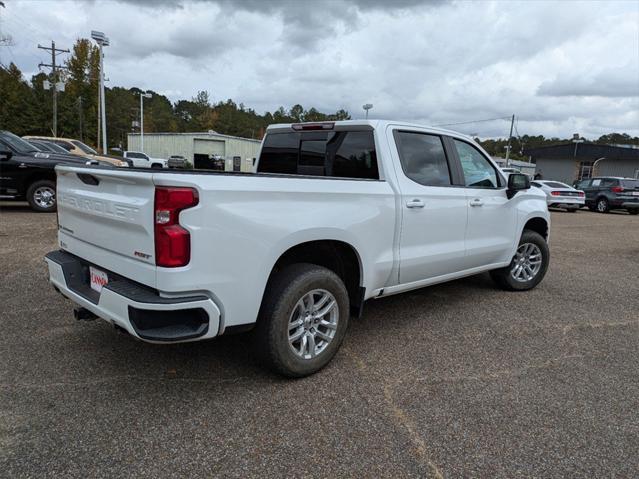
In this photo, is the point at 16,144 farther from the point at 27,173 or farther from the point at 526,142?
the point at 526,142

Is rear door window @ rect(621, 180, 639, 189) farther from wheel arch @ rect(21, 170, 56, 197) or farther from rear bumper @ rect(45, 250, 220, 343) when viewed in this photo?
rear bumper @ rect(45, 250, 220, 343)

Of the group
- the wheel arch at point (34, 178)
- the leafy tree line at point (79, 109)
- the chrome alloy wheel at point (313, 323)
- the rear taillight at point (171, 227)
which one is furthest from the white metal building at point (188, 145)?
the rear taillight at point (171, 227)

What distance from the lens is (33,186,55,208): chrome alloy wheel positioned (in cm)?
1016

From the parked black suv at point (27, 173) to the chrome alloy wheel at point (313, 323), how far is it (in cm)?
873

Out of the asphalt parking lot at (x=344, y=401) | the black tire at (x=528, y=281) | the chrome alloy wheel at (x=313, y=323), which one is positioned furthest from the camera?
the black tire at (x=528, y=281)

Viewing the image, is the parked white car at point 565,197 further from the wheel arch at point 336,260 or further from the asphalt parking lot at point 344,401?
the wheel arch at point 336,260

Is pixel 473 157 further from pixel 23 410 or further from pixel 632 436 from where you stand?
pixel 23 410

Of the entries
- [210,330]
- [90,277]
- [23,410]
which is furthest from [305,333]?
[23,410]

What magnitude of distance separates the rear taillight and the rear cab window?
5.87 feet

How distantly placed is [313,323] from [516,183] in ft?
9.87

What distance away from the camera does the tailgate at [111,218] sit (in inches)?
96.7

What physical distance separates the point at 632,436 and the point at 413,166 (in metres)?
2.43

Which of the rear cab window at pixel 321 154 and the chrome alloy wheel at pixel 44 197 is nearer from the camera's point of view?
the rear cab window at pixel 321 154

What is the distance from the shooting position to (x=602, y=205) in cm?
2133
